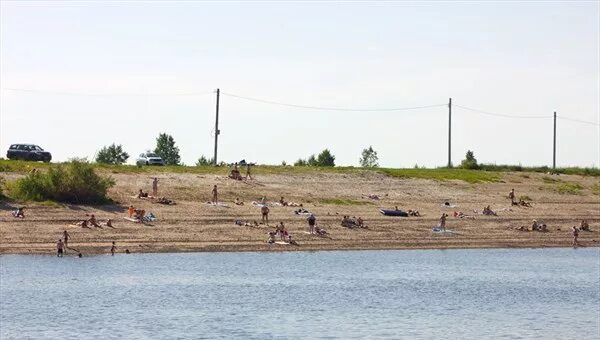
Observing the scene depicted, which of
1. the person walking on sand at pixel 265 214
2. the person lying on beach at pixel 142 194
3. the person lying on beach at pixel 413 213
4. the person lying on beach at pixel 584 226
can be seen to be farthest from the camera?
the person lying on beach at pixel 584 226

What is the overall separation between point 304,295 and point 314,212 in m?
20.1

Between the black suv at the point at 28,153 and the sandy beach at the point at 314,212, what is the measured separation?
485 inches

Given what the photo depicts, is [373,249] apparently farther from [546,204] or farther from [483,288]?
[546,204]

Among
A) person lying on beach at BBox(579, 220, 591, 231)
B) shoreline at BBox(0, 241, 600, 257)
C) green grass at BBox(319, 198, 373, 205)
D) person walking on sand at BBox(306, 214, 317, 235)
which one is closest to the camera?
shoreline at BBox(0, 241, 600, 257)

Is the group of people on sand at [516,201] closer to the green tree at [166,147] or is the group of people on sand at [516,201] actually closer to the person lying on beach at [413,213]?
the person lying on beach at [413,213]

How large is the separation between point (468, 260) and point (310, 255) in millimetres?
9312

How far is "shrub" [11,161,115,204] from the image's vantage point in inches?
2835

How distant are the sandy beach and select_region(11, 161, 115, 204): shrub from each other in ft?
4.60

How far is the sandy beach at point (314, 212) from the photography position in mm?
65875

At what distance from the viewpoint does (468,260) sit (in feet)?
231

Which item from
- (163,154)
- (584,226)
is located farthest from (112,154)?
(584,226)

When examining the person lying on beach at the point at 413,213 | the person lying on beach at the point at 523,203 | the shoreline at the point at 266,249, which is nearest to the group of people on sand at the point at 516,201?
the person lying on beach at the point at 523,203

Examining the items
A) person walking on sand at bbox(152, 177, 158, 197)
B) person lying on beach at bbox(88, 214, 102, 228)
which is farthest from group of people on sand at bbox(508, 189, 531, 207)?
person lying on beach at bbox(88, 214, 102, 228)

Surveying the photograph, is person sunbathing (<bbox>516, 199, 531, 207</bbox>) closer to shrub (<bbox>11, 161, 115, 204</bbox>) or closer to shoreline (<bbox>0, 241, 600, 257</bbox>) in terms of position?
shoreline (<bbox>0, 241, 600, 257</bbox>)
